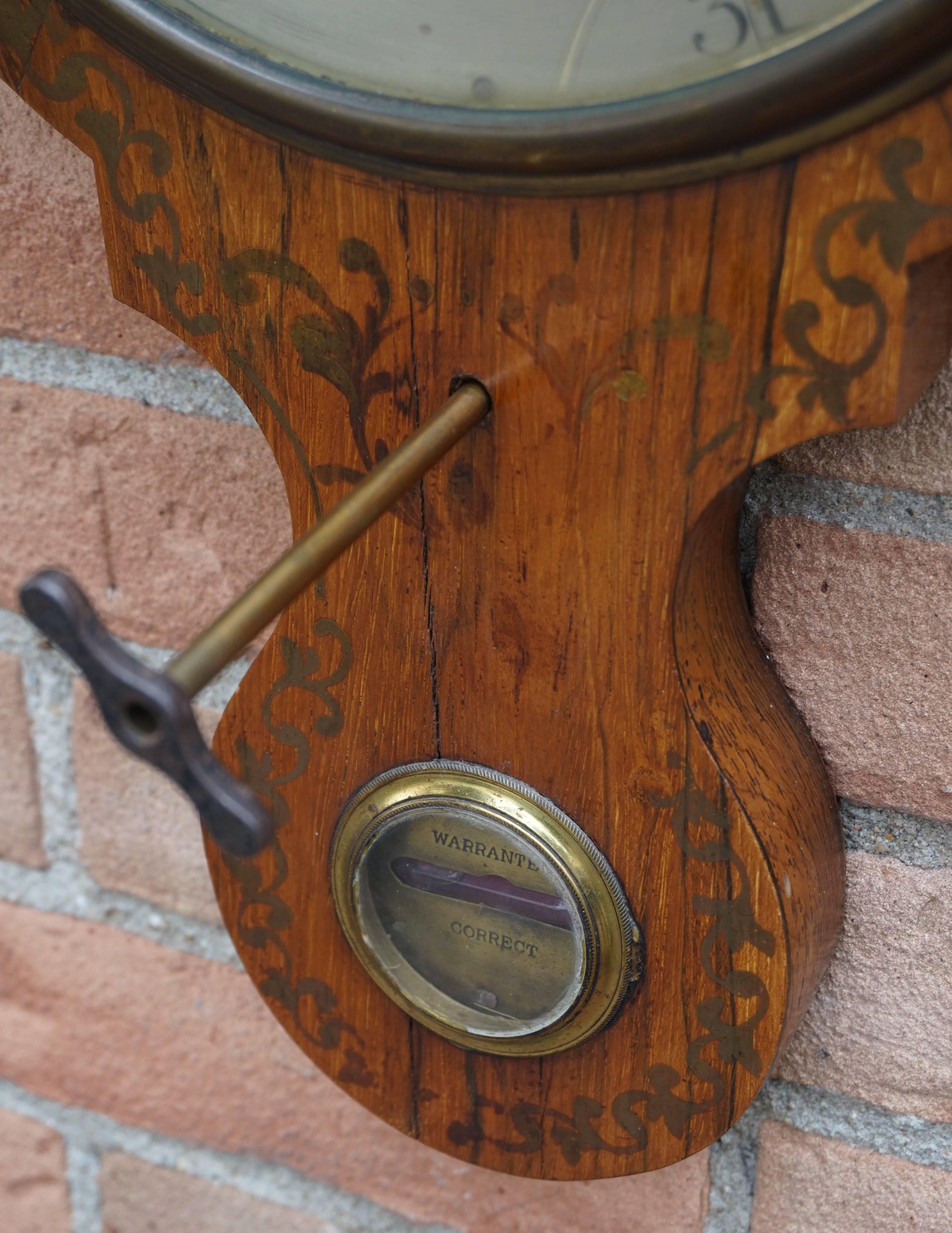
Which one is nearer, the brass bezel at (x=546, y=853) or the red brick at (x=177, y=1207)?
the brass bezel at (x=546, y=853)

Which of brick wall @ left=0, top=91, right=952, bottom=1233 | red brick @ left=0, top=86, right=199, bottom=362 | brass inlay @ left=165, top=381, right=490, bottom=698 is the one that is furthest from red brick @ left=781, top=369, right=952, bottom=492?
red brick @ left=0, top=86, right=199, bottom=362

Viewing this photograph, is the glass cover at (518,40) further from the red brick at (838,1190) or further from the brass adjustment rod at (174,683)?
the red brick at (838,1190)

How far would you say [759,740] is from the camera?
1.15 feet

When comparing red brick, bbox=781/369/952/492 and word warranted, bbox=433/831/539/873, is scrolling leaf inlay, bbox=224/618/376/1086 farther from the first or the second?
red brick, bbox=781/369/952/492

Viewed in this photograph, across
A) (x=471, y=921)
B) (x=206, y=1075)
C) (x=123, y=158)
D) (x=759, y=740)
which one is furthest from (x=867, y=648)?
(x=206, y=1075)

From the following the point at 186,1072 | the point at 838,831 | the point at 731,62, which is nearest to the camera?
the point at 731,62

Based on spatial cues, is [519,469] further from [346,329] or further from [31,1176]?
[31,1176]

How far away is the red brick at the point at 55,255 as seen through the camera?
43 cm

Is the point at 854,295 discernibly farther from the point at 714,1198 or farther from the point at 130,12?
the point at 714,1198

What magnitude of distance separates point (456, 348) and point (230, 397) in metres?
0.15

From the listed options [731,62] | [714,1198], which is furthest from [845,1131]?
[731,62]

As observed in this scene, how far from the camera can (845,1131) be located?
426 mm

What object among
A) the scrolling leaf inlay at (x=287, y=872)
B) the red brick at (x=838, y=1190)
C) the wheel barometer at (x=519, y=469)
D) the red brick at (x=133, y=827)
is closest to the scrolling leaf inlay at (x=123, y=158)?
the wheel barometer at (x=519, y=469)

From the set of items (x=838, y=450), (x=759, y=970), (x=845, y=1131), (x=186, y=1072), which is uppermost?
(x=838, y=450)
